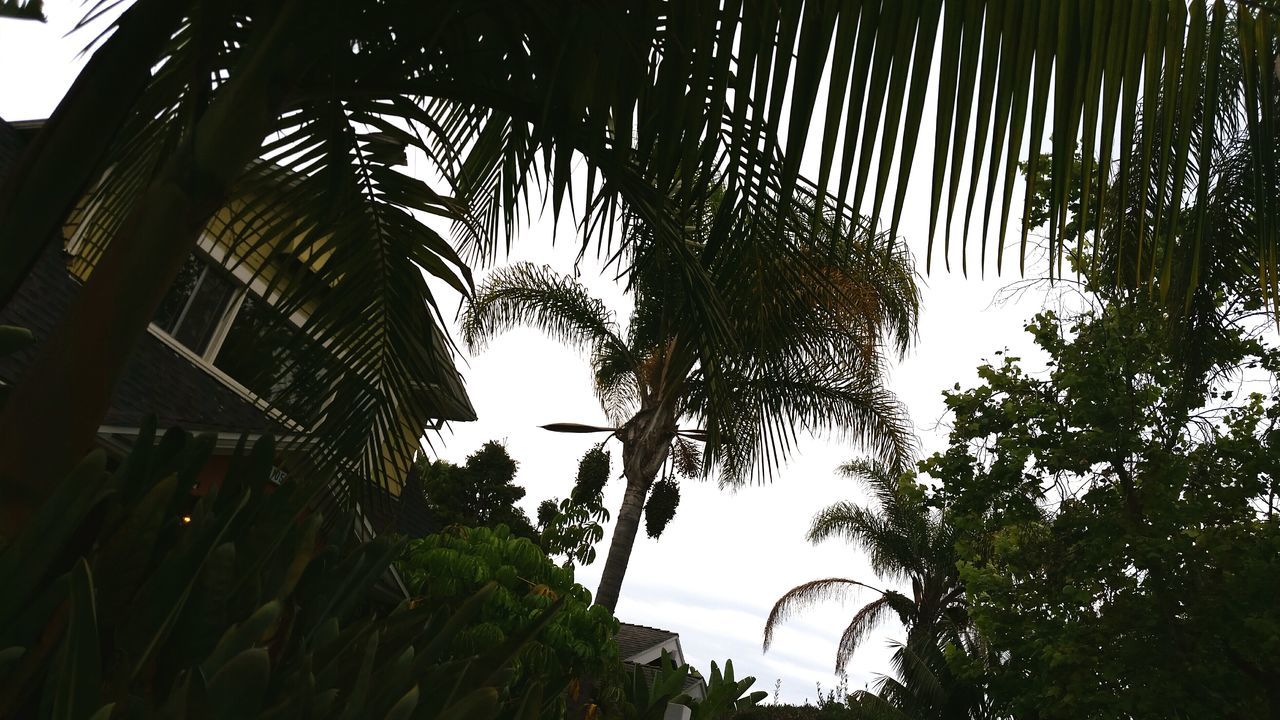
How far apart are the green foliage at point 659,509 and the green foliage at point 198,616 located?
16.2 meters

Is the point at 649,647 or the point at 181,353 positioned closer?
the point at 181,353

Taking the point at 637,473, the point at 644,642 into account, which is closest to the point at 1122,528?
the point at 637,473

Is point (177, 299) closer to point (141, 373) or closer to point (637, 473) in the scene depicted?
point (141, 373)

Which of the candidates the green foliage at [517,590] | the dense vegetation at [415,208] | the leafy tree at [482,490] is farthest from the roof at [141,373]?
the leafy tree at [482,490]

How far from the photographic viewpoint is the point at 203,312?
10984 mm

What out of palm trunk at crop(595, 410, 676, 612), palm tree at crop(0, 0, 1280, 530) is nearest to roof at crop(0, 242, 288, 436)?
palm tree at crop(0, 0, 1280, 530)

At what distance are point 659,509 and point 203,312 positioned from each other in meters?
9.63

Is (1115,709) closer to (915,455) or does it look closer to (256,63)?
(915,455)

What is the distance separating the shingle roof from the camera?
2311cm

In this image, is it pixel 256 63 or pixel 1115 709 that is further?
pixel 1115 709

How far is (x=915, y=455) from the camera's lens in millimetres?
16219

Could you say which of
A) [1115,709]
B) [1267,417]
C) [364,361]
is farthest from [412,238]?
[1267,417]

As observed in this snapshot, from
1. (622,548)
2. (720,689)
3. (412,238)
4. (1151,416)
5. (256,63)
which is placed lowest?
(720,689)

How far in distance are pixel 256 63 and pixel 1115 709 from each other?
43.7ft
